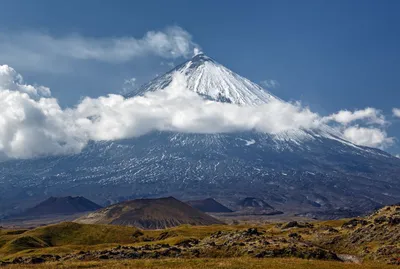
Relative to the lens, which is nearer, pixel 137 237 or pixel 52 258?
pixel 52 258

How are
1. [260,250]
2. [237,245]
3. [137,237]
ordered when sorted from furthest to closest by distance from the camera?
[137,237] → [237,245] → [260,250]

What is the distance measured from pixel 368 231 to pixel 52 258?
51130 millimetres

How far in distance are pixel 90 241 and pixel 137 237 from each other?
15658 millimetres

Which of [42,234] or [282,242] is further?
[42,234]

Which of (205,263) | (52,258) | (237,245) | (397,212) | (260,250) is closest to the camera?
(205,263)

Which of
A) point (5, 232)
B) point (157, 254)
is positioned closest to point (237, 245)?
point (157, 254)

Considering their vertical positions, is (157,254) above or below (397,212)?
below

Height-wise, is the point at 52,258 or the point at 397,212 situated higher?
the point at 397,212

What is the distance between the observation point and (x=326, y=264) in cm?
4975

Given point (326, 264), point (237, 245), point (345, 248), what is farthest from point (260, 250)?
point (345, 248)

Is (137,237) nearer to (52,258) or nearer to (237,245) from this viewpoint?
(52,258)

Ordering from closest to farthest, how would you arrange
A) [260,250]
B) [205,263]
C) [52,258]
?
[205,263] < [260,250] < [52,258]

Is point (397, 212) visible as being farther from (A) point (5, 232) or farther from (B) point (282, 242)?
(A) point (5, 232)

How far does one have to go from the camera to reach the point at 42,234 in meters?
141
